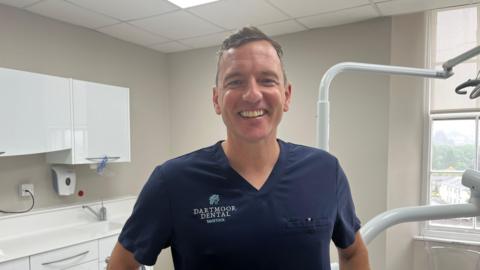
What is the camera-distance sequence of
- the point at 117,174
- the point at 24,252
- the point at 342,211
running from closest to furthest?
the point at 342,211 → the point at 24,252 → the point at 117,174

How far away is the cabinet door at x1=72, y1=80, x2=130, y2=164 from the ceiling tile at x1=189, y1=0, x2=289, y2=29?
3.27 feet

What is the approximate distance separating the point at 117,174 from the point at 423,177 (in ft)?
9.32

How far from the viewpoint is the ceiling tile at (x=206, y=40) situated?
328 centimetres

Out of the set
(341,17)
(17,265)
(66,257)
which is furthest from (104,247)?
(341,17)

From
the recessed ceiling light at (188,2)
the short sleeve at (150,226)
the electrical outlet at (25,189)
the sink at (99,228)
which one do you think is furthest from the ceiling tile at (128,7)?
the short sleeve at (150,226)

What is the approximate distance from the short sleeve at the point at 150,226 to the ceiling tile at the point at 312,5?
1969 mm

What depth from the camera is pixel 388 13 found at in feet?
8.80

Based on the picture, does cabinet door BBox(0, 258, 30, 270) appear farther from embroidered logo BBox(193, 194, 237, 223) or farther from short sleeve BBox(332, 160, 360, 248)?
short sleeve BBox(332, 160, 360, 248)

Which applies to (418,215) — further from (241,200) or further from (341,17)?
(341,17)

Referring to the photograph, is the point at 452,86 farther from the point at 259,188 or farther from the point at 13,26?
the point at 13,26

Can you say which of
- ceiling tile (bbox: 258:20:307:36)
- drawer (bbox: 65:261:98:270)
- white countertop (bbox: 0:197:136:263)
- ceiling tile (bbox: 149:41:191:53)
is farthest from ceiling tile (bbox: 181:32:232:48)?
drawer (bbox: 65:261:98:270)

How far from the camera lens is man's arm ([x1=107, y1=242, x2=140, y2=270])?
918 mm

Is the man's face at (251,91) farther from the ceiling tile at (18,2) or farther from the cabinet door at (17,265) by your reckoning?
the ceiling tile at (18,2)

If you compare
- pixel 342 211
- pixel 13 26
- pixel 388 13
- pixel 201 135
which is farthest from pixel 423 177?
pixel 13 26
